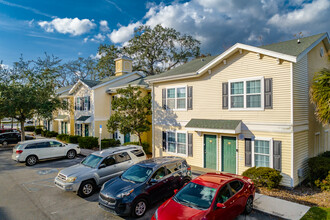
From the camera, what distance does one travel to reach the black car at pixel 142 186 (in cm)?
721

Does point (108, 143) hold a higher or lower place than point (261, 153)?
lower

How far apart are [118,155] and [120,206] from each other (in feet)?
12.9

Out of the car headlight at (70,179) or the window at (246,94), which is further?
the window at (246,94)

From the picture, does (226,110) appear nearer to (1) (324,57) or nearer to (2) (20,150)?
(1) (324,57)

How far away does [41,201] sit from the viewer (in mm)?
9000

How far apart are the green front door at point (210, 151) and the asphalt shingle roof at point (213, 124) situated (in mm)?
906

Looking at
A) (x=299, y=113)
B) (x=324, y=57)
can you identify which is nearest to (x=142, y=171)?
(x=299, y=113)

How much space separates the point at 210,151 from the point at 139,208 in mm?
6796

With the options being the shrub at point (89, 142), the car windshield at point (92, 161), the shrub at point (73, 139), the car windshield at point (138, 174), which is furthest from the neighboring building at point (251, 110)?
the shrub at point (73, 139)

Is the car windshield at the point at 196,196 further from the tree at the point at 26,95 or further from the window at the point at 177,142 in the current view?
the tree at the point at 26,95

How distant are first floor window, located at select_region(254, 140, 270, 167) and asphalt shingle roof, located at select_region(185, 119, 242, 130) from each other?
1434mm

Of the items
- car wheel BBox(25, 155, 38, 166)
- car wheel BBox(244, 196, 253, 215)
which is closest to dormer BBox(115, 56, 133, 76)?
car wheel BBox(25, 155, 38, 166)

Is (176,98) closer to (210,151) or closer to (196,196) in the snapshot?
(210,151)

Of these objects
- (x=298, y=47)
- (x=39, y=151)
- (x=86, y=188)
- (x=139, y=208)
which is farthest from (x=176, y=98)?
(x=39, y=151)
